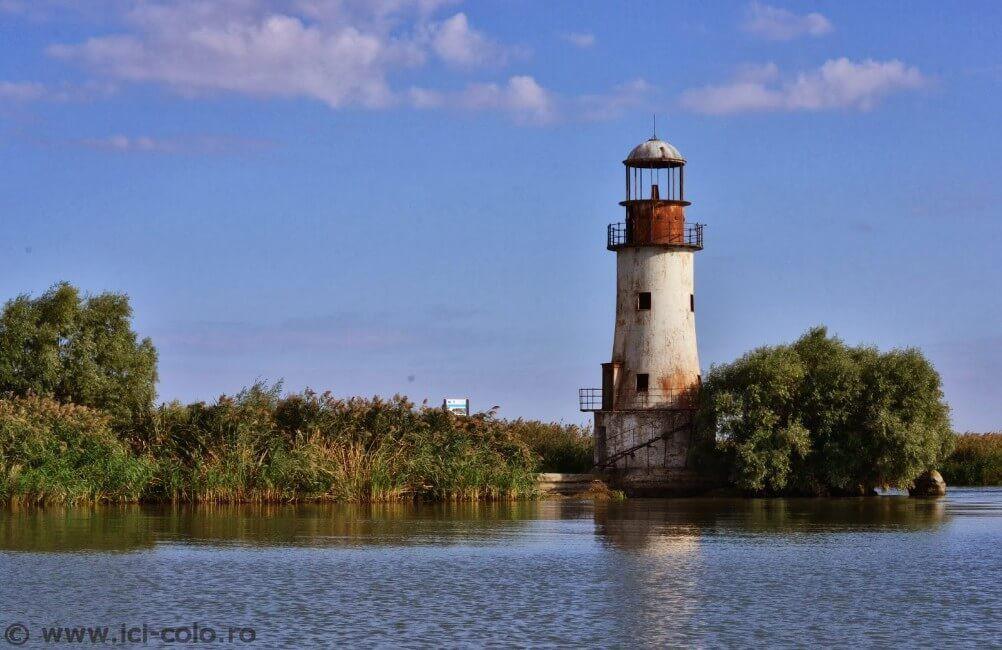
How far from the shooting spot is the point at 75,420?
137 feet

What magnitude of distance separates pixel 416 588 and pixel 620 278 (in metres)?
36.3

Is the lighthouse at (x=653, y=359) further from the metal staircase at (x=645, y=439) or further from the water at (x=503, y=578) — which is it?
the water at (x=503, y=578)

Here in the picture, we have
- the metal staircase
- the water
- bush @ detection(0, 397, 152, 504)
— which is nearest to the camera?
the water

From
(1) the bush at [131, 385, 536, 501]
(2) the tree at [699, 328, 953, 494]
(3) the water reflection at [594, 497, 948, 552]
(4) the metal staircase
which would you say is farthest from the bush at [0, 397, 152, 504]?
(2) the tree at [699, 328, 953, 494]

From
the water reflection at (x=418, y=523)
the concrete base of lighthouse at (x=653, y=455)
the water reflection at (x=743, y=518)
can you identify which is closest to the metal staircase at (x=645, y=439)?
the concrete base of lighthouse at (x=653, y=455)

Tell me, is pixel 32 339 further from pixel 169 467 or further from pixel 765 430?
pixel 765 430

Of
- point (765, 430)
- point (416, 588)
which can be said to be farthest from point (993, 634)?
point (765, 430)

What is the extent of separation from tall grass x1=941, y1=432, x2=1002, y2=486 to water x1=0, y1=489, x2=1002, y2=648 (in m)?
31.5

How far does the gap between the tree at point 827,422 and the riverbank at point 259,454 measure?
977 centimetres

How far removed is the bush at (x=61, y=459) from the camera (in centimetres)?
3975

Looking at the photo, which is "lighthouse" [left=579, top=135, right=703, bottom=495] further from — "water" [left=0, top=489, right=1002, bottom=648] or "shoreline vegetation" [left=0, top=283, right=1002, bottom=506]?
"water" [left=0, top=489, right=1002, bottom=648]

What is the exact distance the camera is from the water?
18750 mm

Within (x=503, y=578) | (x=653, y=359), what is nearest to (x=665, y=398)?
(x=653, y=359)

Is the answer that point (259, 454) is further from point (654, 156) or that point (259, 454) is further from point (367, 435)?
point (654, 156)
